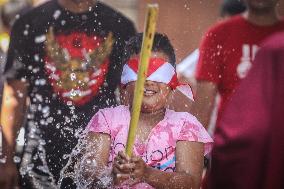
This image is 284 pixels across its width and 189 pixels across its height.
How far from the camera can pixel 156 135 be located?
2.93m

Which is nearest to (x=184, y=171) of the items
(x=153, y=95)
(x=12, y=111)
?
(x=153, y=95)

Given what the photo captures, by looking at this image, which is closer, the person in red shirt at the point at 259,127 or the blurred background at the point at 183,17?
the person in red shirt at the point at 259,127

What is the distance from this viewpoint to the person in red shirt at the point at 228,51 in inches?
138

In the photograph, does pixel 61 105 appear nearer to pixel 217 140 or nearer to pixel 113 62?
pixel 113 62

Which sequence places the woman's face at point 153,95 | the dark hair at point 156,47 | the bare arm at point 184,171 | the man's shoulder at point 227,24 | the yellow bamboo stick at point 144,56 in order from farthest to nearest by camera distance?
the man's shoulder at point 227,24
the dark hair at point 156,47
the woman's face at point 153,95
the bare arm at point 184,171
the yellow bamboo stick at point 144,56

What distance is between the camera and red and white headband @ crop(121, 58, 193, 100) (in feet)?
9.74

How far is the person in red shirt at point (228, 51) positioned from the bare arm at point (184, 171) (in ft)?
1.96

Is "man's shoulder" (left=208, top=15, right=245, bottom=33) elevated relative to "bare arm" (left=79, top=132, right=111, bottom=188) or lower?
elevated

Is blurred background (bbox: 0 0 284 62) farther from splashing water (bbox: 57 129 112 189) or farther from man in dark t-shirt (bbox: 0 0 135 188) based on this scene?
splashing water (bbox: 57 129 112 189)

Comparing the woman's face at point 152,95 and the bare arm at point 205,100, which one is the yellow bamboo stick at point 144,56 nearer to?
the woman's face at point 152,95

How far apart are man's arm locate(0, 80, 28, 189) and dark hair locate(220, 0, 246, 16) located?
3.94ft

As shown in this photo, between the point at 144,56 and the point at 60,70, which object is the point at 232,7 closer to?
the point at 60,70

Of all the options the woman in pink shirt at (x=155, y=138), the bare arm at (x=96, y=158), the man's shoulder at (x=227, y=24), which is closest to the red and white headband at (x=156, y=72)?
the woman in pink shirt at (x=155, y=138)

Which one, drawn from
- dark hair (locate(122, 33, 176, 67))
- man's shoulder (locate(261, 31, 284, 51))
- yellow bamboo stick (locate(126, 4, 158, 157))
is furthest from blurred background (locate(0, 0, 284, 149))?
man's shoulder (locate(261, 31, 284, 51))
